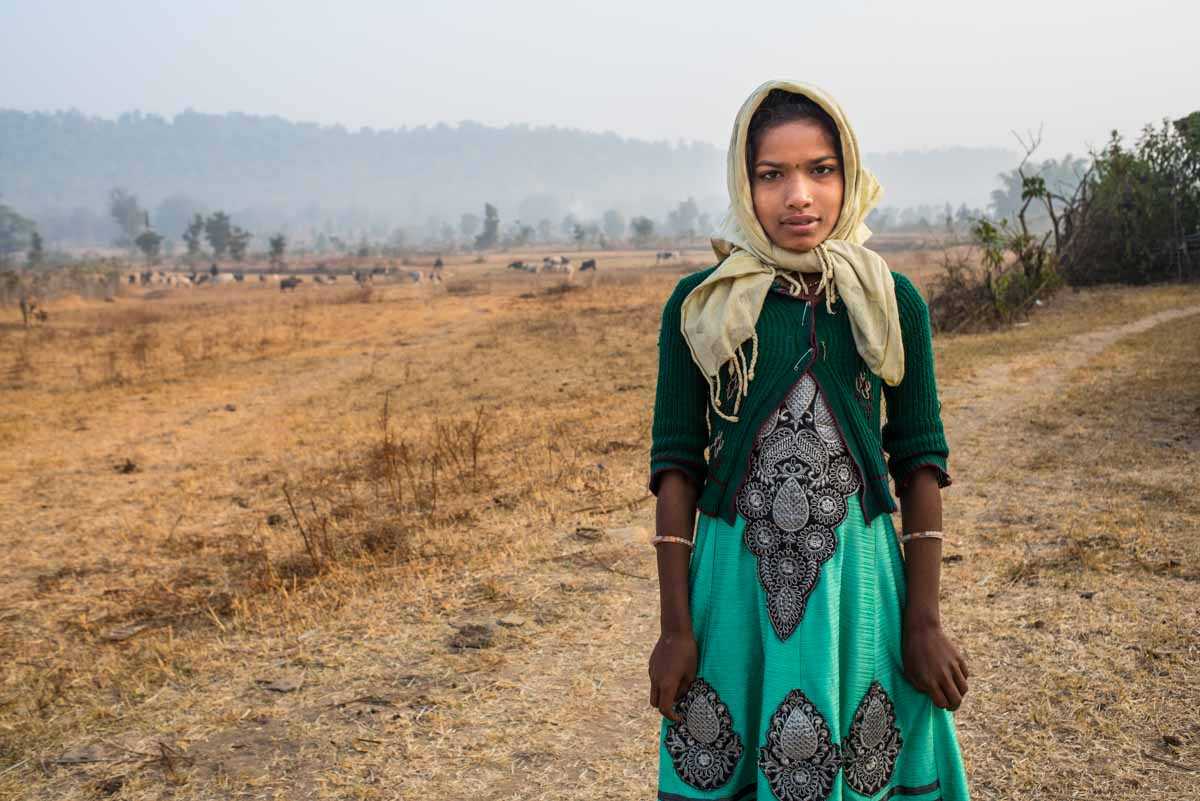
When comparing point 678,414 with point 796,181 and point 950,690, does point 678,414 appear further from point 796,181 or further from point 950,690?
point 950,690

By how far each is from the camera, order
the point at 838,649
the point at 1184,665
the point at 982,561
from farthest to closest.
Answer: the point at 982,561, the point at 1184,665, the point at 838,649

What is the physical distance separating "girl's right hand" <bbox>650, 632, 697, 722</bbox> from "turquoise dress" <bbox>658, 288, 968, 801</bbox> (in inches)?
1.2

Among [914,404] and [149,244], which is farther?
[149,244]

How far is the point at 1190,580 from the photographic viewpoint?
4.00 m

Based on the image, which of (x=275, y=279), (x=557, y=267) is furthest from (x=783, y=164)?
(x=275, y=279)

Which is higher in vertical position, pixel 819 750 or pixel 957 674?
pixel 957 674

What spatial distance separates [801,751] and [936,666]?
24 centimetres

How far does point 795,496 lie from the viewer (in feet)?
4.92

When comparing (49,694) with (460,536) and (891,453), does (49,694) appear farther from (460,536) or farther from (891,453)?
(891,453)

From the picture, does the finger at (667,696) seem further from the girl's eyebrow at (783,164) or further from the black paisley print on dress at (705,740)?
the girl's eyebrow at (783,164)

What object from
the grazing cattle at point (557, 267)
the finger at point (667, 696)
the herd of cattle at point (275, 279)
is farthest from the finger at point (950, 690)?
the grazing cattle at point (557, 267)

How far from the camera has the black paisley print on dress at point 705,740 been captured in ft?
5.06

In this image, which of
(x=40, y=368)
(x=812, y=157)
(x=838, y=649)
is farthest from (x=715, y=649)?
(x=40, y=368)

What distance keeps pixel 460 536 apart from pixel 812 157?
4.00 metres
